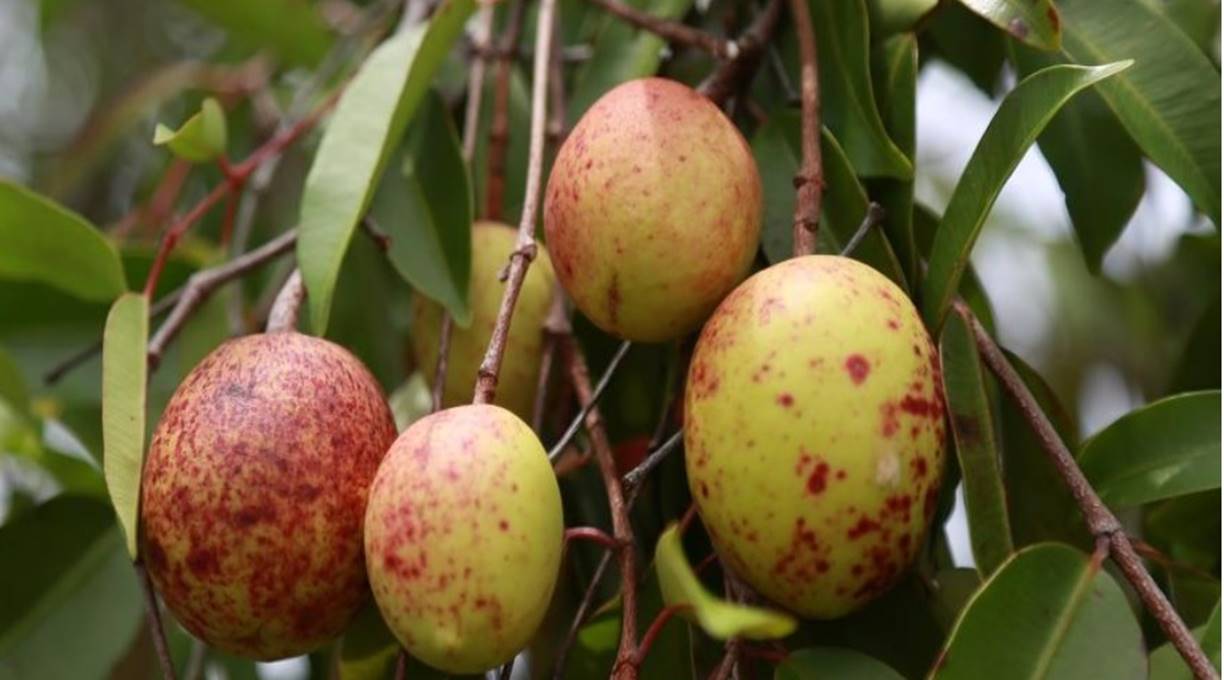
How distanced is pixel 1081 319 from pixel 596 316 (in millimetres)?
A: 1151

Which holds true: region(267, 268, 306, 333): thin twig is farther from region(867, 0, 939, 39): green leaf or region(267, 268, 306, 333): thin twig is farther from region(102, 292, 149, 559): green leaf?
region(867, 0, 939, 39): green leaf

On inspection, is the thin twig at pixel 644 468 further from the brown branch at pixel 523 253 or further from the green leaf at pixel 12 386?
the green leaf at pixel 12 386

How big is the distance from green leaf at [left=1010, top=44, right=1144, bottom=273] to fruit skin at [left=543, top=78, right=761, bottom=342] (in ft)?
0.71

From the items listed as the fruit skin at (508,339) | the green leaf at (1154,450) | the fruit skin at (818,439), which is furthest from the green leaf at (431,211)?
the green leaf at (1154,450)

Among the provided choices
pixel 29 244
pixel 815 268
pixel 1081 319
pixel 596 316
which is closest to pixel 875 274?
pixel 815 268

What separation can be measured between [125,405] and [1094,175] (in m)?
0.52

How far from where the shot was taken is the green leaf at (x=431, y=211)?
85 cm

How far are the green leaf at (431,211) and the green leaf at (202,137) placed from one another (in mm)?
99

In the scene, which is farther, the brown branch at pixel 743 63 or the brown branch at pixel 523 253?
the brown branch at pixel 743 63

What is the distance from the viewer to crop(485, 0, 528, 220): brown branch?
0.98 meters

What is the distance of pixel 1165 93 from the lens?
75 cm

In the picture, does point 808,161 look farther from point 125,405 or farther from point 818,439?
point 125,405

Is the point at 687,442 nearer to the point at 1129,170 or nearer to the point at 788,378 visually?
the point at 788,378

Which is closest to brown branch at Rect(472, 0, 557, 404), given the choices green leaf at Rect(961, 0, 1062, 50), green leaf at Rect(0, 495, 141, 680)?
green leaf at Rect(961, 0, 1062, 50)
